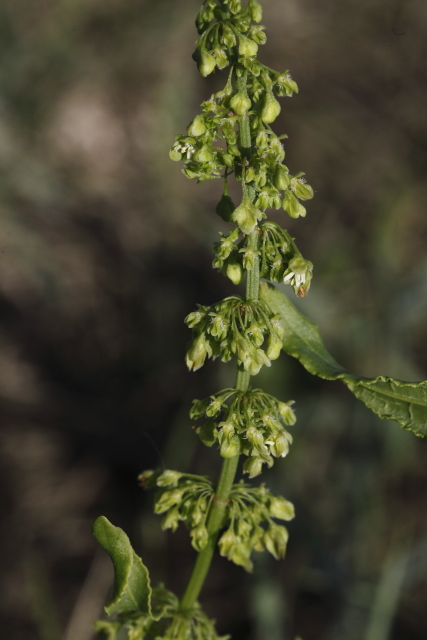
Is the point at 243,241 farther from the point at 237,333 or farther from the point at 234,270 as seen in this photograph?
the point at 237,333

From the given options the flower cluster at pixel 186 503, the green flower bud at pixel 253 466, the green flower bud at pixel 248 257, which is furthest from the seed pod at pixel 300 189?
the flower cluster at pixel 186 503

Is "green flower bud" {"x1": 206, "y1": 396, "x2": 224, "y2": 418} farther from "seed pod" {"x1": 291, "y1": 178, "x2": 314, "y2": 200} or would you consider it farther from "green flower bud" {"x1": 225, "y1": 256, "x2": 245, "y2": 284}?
"seed pod" {"x1": 291, "y1": 178, "x2": 314, "y2": 200}

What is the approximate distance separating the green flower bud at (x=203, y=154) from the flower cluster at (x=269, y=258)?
273mm

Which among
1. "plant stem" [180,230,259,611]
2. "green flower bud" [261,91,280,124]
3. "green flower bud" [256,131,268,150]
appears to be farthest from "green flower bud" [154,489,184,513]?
"green flower bud" [261,91,280,124]

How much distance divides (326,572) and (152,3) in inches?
268

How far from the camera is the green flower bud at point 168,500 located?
2.43m

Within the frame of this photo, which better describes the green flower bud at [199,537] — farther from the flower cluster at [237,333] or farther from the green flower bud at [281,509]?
the flower cluster at [237,333]

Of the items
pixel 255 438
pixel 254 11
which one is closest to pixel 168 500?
A: pixel 255 438

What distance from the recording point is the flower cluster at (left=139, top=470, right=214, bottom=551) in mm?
2367

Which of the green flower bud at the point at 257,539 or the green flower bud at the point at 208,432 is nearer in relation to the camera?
the green flower bud at the point at 208,432

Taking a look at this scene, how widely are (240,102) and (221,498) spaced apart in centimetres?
153

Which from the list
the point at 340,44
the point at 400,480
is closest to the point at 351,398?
the point at 400,480

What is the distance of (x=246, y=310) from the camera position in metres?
2.17

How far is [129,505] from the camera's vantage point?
5.29 m
